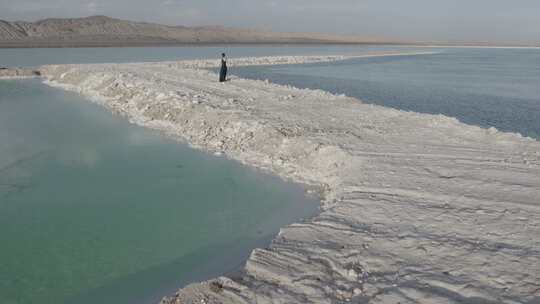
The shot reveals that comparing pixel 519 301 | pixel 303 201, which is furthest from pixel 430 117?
pixel 519 301

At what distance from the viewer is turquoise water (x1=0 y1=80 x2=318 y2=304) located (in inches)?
222

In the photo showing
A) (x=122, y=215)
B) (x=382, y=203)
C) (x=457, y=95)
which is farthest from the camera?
(x=457, y=95)

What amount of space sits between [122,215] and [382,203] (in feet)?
14.0

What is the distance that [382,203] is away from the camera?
23.5ft

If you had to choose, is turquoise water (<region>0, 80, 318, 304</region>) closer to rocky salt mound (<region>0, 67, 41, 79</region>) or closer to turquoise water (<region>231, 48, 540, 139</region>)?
turquoise water (<region>231, 48, 540, 139</region>)

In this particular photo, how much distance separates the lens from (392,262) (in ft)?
17.5

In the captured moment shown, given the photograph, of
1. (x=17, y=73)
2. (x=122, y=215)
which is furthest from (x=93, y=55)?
(x=122, y=215)

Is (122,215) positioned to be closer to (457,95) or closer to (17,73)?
(457,95)

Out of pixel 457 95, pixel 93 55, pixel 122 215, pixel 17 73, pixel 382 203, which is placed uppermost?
pixel 93 55

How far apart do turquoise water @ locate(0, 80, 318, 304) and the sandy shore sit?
2.43 feet

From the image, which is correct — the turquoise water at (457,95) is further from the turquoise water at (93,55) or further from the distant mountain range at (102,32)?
the distant mountain range at (102,32)

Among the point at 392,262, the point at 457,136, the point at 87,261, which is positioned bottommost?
the point at 87,261

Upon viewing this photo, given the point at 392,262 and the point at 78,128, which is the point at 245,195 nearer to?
the point at 392,262

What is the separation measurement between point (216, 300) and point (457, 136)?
28.1 ft
